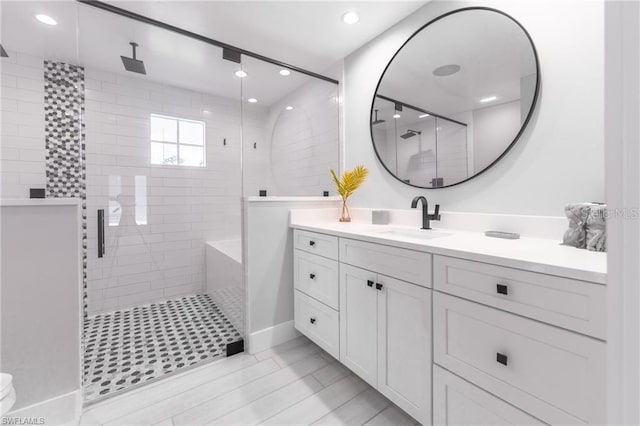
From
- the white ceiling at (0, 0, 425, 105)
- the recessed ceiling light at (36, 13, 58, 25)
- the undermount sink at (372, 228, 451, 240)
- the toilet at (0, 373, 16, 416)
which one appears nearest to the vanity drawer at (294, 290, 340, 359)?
the undermount sink at (372, 228, 451, 240)

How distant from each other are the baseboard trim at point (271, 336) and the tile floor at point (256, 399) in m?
0.13

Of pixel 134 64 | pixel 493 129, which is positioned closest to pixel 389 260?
pixel 493 129

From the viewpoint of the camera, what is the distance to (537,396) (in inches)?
32.4

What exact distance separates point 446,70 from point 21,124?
9.17 ft

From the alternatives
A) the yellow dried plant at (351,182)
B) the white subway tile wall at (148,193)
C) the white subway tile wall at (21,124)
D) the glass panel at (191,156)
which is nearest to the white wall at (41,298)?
the white subway tile wall at (21,124)

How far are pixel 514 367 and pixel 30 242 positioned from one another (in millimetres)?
2127

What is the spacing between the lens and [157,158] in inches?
85.8

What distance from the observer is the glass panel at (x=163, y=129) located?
7.09 ft

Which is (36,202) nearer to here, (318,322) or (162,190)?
(162,190)

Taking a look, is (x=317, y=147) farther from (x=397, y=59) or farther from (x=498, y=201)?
(x=498, y=201)

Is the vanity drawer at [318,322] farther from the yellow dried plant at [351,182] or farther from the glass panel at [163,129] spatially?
the glass panel at [163,129]

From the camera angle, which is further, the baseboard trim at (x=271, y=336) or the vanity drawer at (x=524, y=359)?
the baseboard trim at (x=271, y=336)

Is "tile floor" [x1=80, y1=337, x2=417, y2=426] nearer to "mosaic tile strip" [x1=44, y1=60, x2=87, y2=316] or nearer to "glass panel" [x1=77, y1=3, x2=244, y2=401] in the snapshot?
"glass panel" [x1=77, y1=3, x2=244, y2=401]

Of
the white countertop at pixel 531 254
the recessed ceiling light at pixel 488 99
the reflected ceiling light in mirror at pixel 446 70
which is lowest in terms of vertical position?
the white countertop at pixel 531 254
